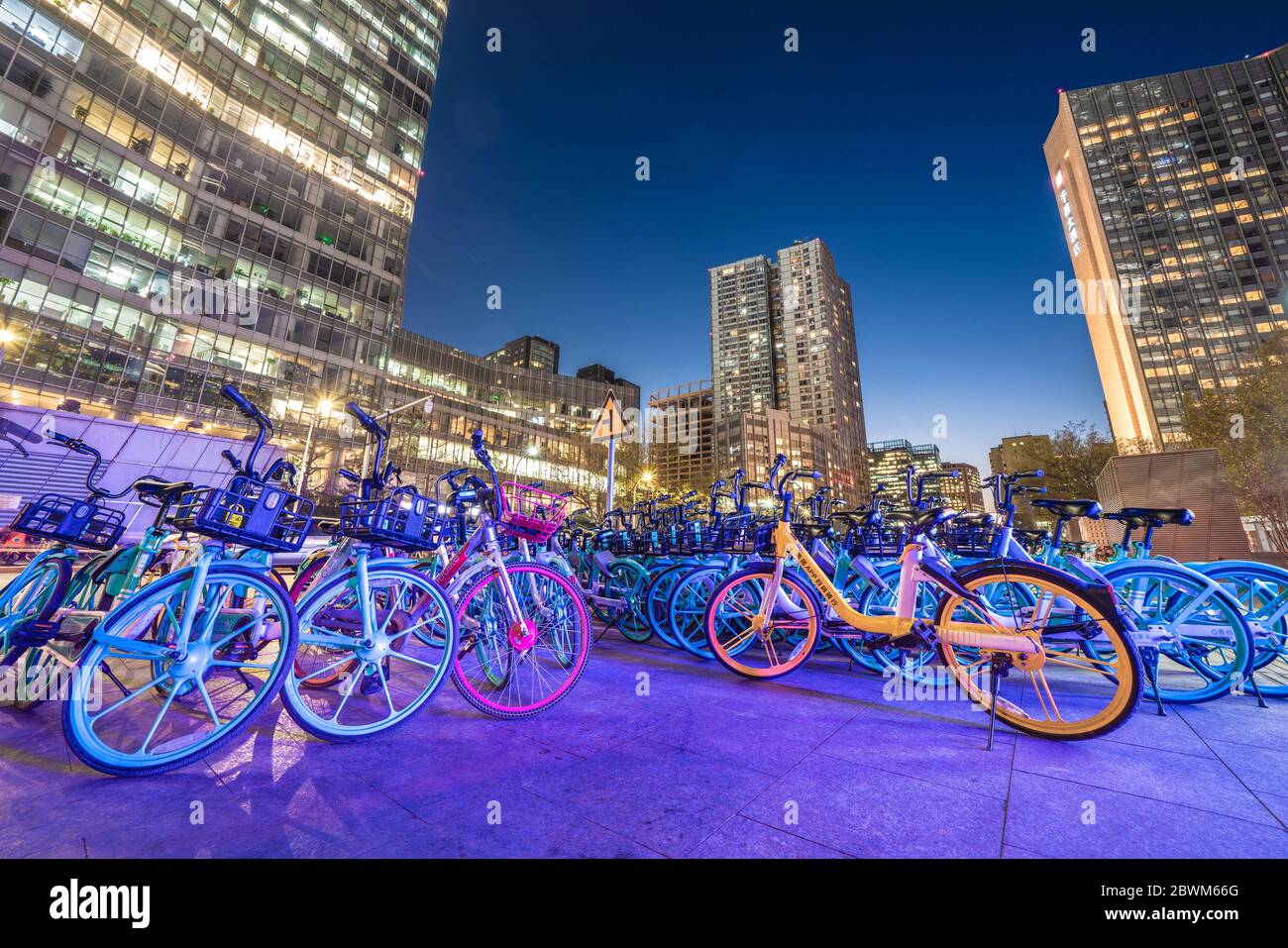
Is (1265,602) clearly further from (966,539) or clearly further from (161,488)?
(161,488)

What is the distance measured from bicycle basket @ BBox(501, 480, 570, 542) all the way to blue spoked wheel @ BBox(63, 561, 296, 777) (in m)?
1.40

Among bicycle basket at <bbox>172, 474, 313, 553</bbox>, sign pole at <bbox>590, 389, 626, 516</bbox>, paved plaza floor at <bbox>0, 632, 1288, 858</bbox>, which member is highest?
sign pole at <bbox>590, 389, 626, 516</bbox>

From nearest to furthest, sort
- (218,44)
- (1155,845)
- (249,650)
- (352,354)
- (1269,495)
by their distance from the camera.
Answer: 1. (1155,845)
2. (249,650)
3. (1269,495)
4. (218,44)
5. (352,354)

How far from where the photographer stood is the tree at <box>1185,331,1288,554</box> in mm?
13398

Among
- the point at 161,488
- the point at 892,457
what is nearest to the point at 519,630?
the point at 161,488

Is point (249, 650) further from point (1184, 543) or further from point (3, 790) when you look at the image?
point (1184, 543)

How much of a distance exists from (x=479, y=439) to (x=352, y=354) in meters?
35.1

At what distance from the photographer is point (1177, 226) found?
6869cm

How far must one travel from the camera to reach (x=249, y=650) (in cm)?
289

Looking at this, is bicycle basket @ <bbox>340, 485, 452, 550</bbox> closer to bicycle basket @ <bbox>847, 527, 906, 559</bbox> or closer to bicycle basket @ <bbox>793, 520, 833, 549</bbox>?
bicycle basket @ <bbox>793, 520, 833, 549</bbox>

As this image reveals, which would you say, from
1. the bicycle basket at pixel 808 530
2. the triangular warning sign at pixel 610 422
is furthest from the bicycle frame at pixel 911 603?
the triangular warning sign at pixel 610 422

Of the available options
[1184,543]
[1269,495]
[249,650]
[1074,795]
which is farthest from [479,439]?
[1269,495]

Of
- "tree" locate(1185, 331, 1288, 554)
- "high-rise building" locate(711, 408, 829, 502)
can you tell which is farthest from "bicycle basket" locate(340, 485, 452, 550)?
"high-rise building" locate(711, 408, 829, 502)

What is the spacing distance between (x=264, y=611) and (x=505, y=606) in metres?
1.33
